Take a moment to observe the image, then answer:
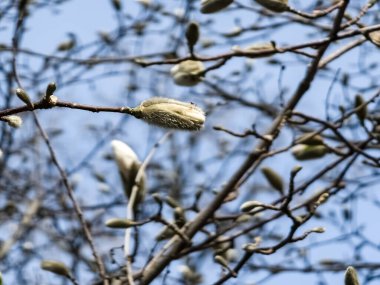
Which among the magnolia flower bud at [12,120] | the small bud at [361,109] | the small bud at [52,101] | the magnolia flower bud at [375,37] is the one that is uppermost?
the small bud at [361,109]

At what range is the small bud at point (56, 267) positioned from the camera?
196 cm

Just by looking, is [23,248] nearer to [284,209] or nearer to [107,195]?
[107,195]

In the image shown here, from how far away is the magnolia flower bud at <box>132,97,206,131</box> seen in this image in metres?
1.18

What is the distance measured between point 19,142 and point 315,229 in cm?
364

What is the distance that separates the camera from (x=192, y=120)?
4.08 ft

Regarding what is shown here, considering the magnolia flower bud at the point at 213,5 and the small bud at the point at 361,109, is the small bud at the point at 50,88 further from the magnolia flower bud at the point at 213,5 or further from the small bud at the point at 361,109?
the small bud at the point at 361,109

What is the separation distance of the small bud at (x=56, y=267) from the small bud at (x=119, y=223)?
208 millimetres

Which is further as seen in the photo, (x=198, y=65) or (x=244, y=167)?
(x=198, y=65)

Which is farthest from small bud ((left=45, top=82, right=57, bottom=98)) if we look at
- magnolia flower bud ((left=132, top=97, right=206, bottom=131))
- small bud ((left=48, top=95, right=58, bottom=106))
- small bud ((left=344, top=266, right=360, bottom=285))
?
small bud ((left=344, top=266, right=360, bottom=285))

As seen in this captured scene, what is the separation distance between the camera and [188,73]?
2.09m

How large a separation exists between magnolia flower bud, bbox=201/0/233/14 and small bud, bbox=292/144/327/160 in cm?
59

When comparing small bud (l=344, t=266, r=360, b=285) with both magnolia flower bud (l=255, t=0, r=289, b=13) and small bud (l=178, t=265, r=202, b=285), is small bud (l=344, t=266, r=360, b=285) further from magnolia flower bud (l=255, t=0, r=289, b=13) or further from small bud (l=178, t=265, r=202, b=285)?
small bud (l=178, t=265, r=202, b=285)

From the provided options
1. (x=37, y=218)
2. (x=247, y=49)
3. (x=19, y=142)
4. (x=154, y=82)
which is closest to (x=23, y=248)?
(x=37, y=218)

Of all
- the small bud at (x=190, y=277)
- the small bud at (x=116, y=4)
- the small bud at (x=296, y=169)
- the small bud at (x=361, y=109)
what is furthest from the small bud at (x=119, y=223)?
the small bud at (x=116, y=4)
